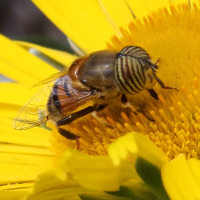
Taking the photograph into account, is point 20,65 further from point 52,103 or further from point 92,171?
point 92,171

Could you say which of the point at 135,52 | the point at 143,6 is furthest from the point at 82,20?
the point at 135,52

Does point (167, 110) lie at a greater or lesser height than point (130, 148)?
lesser

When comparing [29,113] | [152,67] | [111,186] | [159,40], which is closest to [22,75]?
[29,113]

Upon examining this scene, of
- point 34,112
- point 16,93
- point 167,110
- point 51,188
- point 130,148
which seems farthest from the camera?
point 16,93

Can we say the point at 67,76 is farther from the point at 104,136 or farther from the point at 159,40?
the point at 159,40

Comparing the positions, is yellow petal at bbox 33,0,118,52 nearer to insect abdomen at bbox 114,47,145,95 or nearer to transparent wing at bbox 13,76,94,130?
transparent wing at bbox 13,76,94,130

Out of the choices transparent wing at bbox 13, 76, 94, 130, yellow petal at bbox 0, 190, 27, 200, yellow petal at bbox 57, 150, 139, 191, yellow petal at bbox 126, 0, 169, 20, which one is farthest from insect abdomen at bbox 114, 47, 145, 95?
yellow petal at bbox 126, 0, 169, 20

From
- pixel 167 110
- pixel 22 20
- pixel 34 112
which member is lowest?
pixel 22 20

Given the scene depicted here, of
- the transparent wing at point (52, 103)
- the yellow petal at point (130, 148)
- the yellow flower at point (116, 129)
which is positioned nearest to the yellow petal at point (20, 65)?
the yellow flower at point (116, 129)
